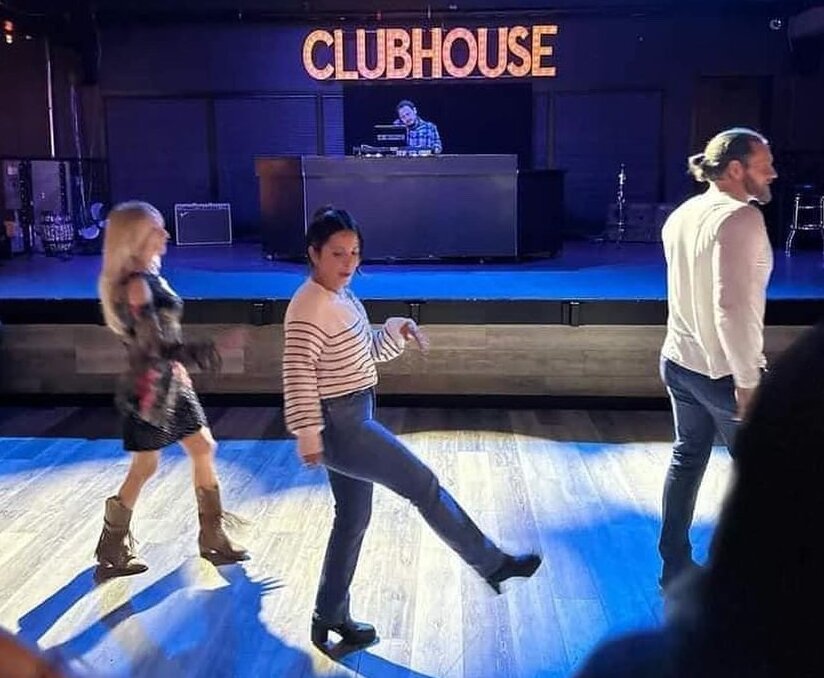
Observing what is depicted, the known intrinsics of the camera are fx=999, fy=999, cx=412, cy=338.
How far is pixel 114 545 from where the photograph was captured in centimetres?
340

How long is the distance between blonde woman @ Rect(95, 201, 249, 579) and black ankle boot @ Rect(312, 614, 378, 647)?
2.61 ft

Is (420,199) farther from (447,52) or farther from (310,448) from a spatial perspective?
(310,448)

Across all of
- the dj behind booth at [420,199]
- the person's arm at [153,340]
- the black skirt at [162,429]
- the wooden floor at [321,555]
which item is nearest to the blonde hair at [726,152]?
the wooden floor at [321,555]

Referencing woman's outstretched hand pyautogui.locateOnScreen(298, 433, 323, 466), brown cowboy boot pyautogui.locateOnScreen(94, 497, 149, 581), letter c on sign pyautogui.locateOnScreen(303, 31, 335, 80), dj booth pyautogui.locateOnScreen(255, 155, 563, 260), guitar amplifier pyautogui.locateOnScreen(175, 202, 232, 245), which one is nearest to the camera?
woman's outstretched hand pyautogui.locateOnScreen(298, 433, 323, 466)

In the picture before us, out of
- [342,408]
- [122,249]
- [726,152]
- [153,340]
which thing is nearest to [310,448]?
[342,408]

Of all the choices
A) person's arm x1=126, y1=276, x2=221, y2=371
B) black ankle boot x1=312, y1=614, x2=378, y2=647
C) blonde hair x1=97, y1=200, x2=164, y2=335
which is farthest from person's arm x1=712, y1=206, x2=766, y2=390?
blonde hair x1=97, y1=200, x2=164, y2=335

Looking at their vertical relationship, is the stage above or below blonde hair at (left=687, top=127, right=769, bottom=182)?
below

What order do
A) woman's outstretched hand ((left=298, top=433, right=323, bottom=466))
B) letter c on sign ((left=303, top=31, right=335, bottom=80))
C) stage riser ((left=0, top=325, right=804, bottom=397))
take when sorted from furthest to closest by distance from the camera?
1. letter c on sign ((left=303, top=31, right=335, bottom=80))
2. stage riser ((left=0, top=325, right=804, bottom=397))
3. woman's outstretched hand ((left=298, top=433, right=323, bottom=466))

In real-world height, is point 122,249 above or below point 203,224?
above

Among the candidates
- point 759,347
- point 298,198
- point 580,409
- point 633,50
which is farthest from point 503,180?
point 759,347

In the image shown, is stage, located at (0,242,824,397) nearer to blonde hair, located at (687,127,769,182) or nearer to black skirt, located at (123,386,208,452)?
black skirt, located at (123,386,208,452)

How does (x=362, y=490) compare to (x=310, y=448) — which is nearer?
(x=310, y=448)

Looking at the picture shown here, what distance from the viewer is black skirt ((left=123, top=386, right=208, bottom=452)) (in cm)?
324

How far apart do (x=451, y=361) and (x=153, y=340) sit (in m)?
2.88
